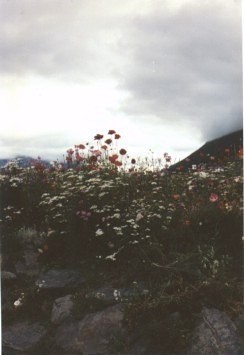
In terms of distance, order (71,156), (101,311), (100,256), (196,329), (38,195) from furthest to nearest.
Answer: (71,156)
(38,195)
(100,256)
(101,311)
(196,329)

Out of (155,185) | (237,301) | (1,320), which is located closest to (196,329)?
(237,301)

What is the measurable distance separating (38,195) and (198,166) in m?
2.68

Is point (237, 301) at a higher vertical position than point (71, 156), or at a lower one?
lower

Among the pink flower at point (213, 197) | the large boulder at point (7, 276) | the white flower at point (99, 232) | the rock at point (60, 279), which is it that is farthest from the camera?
the pink flower at point (213, 197)

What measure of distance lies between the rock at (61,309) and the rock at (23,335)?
167 mm

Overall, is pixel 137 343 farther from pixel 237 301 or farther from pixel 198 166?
pixel 198 166

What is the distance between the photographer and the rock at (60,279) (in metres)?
5.24

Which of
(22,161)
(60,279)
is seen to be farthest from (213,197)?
(22,161)

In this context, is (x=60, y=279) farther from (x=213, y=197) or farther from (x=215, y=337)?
(x=213, y=197)

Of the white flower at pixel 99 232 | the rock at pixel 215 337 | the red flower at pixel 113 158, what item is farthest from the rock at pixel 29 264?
the rock at pixel 215 337

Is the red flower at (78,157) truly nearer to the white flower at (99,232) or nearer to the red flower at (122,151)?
the red flower at (122,151)

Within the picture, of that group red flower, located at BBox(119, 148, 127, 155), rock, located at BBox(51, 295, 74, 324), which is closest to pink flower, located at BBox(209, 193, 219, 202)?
red flower, located at BBox(119, 148, 127, 155)

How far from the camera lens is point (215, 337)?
14.2ft

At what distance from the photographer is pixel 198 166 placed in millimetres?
7676
